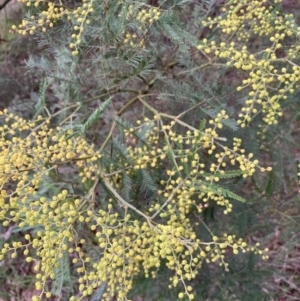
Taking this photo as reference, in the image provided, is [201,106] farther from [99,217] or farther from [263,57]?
[99,217]

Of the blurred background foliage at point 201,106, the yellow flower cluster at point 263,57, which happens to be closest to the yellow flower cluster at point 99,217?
the yellow flower cluster at point 263,57

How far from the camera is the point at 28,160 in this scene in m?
1.47

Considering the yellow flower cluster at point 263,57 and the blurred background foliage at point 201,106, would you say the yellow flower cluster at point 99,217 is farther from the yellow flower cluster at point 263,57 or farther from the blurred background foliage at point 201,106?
the blurred background foliage at point 201,106

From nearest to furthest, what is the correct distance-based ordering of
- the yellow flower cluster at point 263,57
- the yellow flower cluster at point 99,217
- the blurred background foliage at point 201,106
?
1. the yellow flower cluster at point 99,217
2. the yellow flower cluster at point 263,57
3. the blurred background foliage at point 201,106

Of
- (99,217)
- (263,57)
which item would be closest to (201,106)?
(263,57)

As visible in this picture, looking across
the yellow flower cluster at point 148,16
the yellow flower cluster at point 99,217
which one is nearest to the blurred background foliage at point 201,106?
the yellow flower cluster at point 148,16

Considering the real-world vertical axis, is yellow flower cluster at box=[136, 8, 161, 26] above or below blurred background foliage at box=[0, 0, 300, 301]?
above

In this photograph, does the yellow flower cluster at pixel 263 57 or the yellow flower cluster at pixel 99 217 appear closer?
the yellow flower cluster at pixel 99 217

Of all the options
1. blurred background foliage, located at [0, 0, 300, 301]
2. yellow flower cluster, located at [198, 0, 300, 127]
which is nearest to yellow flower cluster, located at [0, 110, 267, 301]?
yellow flower cluster, located at [198, 0, 300, 127]

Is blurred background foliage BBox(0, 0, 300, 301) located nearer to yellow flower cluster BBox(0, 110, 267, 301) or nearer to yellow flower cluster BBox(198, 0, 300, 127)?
yellow flower cluster BBox(198, 0, 300, 127)

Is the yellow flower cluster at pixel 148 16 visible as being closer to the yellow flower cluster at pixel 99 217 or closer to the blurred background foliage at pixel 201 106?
the blurred background foliage at pixel 201 106

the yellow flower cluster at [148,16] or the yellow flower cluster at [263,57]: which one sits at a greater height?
the yellow flower cluster at [148,16]

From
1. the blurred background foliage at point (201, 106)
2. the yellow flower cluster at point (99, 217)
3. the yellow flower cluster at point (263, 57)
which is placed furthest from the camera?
the blurred background foliage at point (201, 106)

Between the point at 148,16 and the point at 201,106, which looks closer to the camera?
the point at 148,16
